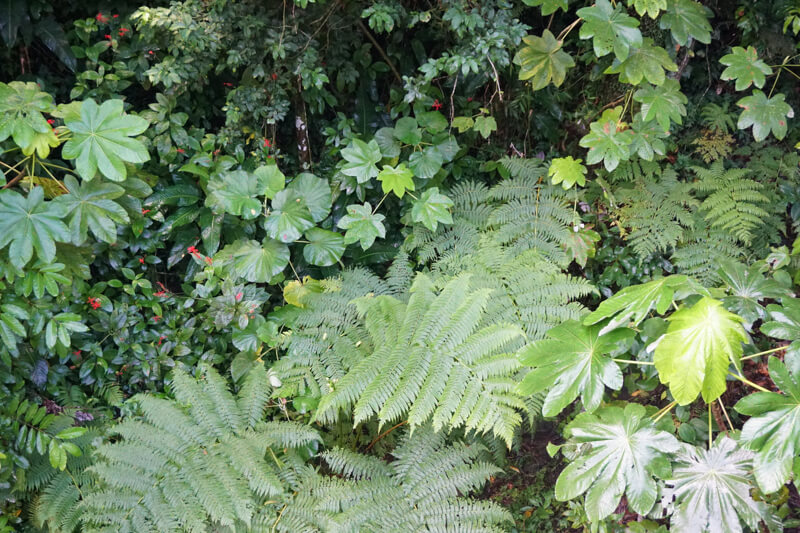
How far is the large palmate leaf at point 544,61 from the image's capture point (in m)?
2.57

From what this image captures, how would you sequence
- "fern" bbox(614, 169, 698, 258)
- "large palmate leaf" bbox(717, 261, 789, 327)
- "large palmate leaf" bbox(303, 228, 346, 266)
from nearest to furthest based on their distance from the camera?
"large palmate leaf" bbox(717, 261, 789, 327), "large palmate leaf" bbox(303, 228, 346, 266), "fern" bbox(614, 169, 698, 258)

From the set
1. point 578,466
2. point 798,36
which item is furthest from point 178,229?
point 798,36

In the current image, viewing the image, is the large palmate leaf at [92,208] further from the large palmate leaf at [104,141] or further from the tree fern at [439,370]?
the tree fern at [439,370]

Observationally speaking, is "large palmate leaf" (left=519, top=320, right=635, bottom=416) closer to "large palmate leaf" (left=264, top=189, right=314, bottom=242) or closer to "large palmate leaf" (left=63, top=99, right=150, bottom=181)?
"large palmate leaf" (left=264, top=189, right=314, bottom=242)

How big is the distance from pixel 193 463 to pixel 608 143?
Answer: 93.9 inches

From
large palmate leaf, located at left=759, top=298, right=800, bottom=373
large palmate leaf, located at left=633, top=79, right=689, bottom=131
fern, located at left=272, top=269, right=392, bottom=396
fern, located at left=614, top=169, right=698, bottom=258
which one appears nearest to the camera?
large palmate leaf, located at left=759, top=298, right=800, bottom=373

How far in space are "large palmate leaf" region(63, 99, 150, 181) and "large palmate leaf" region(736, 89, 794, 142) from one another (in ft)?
9.15

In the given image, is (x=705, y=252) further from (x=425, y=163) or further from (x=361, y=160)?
(x=361, y=160)

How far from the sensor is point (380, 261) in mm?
2996

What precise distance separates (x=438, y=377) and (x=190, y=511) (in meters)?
1.09

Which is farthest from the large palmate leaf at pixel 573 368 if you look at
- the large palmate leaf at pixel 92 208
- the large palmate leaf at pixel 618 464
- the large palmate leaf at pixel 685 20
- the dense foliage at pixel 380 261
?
the large palmate leaf at pixel 92 208

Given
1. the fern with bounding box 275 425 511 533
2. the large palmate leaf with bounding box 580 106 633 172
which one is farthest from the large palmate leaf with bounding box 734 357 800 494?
the large palmate leaf with bounding box 580 106 633 172

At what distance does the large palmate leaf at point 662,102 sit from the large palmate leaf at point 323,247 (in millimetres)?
1609

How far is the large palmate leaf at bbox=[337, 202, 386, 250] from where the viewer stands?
2613mm
